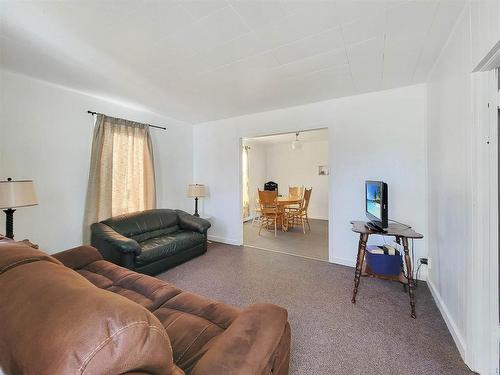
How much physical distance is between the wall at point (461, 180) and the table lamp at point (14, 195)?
11.5ft

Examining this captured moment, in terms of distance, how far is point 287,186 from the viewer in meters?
7.32

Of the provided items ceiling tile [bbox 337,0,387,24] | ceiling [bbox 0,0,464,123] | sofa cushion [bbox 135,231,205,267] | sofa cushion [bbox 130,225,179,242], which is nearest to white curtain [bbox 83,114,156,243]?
sofa cushion [bbox 130,225,179,242]

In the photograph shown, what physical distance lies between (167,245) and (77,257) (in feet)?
3.80

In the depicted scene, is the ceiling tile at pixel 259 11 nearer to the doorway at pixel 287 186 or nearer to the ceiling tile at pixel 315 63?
the ceiling tile at pixel 315 63

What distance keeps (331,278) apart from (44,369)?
9.42ft

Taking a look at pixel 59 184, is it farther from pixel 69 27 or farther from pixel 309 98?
pixel 309 98

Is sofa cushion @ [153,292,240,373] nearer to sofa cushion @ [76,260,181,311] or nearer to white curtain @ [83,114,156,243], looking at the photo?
sofa cushion @ [76,260,181,311]

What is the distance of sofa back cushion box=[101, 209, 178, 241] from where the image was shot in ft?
10.2

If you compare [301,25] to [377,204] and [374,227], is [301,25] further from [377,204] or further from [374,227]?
[374,227]

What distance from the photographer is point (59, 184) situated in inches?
111

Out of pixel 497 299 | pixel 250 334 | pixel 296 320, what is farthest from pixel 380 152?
pixel 250 334

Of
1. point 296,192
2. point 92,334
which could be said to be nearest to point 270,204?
point 296,192

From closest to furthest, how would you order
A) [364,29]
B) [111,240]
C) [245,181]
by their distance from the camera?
[364,29]
[111,240]
[245,181]

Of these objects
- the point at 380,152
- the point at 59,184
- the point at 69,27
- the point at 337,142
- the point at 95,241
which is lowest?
the point at 95,241
